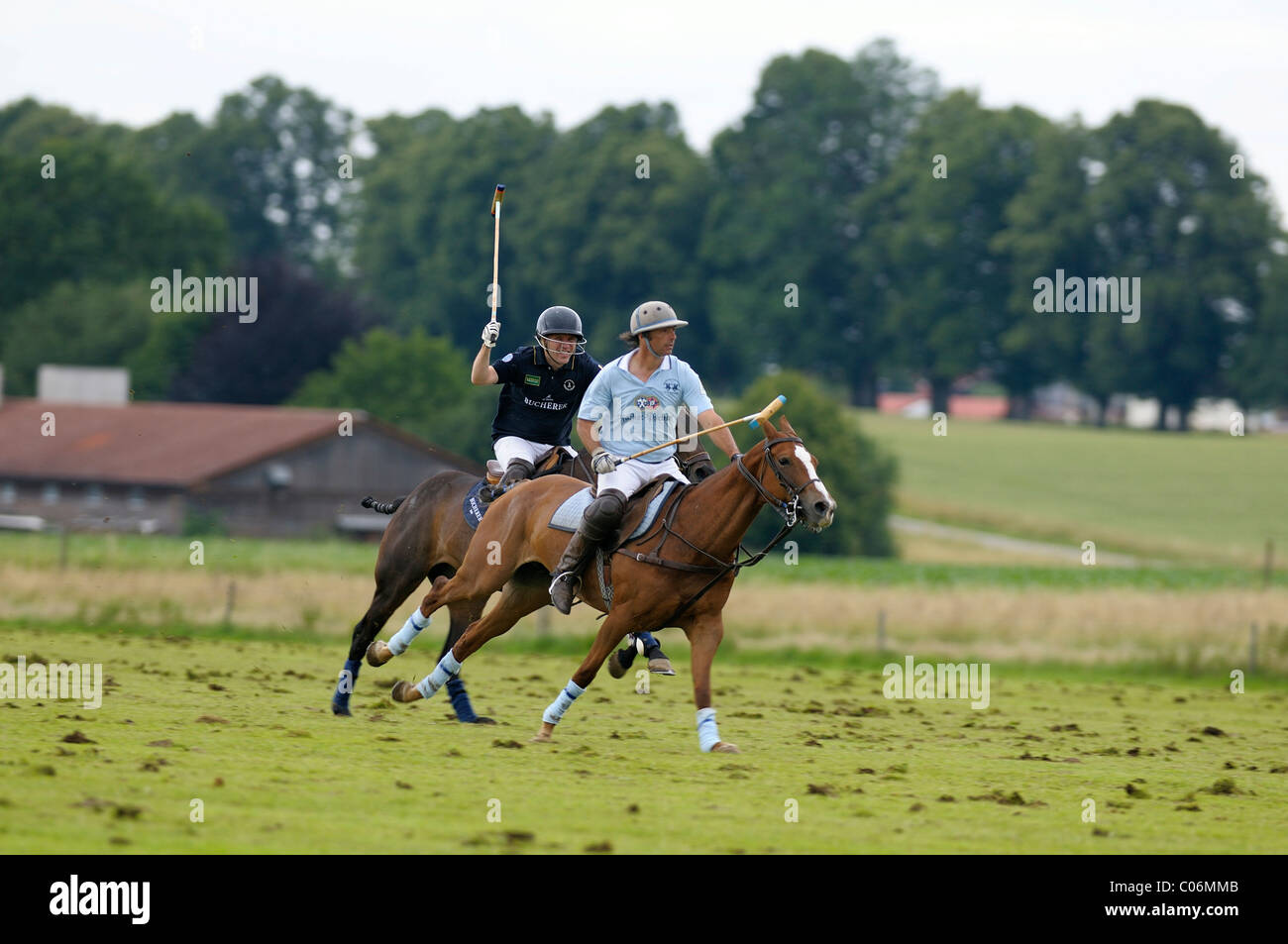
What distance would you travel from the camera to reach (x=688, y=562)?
469 inches

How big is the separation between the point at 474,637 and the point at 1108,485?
62.9 m

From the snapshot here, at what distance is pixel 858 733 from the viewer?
1476 cm

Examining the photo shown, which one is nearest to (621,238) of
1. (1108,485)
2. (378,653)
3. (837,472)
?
(1108,485)

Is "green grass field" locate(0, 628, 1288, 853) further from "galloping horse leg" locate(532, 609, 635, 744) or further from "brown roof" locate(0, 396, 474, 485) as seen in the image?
"brown roof" locate(0, 396, 474, 485)

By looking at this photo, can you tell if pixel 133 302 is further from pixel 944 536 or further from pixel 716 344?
pixel 944 536

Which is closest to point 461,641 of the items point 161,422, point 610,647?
point 610,647

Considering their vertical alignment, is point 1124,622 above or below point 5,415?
below

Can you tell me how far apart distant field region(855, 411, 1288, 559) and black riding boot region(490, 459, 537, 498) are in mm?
41671

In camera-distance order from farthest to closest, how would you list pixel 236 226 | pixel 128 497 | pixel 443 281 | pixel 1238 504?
pixel 236 226, pixel 443 281, pixel 1238 504, pixel 128 497

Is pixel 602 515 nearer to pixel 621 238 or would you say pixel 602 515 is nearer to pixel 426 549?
pixel 426 549

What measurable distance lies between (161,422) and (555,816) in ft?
177

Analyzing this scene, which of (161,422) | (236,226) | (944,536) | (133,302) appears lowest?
(944,536)

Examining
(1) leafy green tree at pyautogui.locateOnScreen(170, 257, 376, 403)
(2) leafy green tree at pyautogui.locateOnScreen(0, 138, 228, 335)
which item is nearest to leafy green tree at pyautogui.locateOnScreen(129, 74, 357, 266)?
(2) leafy green tree at pyautogui.locateOnScreen(0, 138, 228, 335)

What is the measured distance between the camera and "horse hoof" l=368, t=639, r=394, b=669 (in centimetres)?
1303
